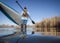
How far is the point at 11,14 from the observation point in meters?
3.08

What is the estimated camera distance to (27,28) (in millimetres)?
3043

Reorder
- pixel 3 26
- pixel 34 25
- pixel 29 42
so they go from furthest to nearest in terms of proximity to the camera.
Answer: pixel 34 25
pixel 3 26
pixel 29 42

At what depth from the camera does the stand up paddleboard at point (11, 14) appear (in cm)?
301

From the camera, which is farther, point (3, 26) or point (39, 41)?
point (3, 26)

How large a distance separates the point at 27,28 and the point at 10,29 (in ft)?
1.23

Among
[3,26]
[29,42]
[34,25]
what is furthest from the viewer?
[34,25]

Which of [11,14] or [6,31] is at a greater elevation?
[11,14]

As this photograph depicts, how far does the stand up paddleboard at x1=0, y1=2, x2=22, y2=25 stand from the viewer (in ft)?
9.88

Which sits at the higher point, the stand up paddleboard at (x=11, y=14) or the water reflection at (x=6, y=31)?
the stand up paddleboard at (x=11, y=14)

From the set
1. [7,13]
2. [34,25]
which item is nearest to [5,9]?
[7,13]

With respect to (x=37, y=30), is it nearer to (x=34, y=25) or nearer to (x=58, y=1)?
(x=34, y=25)

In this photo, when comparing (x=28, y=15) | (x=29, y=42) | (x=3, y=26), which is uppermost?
(x=28, y=15)

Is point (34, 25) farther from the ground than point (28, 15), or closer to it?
closer to it

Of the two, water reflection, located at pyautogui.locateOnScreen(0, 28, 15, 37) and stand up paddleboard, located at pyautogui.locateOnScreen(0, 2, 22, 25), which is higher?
stand up paddleboard, located at pyautogui.locateOnScreen(0, 2, 22, 25)
